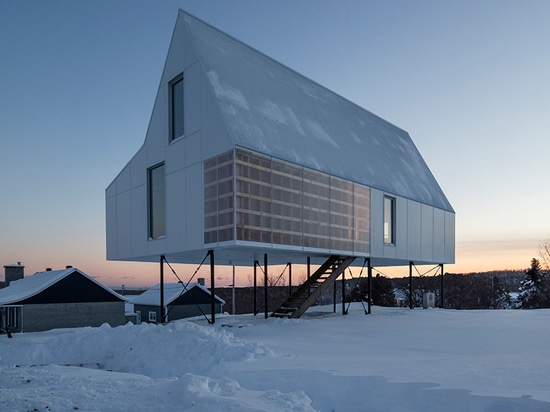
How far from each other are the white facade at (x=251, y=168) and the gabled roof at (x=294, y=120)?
0.07 metres

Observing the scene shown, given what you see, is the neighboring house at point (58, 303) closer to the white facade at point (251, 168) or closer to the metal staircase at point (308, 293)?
the white facade at point (251, 168)

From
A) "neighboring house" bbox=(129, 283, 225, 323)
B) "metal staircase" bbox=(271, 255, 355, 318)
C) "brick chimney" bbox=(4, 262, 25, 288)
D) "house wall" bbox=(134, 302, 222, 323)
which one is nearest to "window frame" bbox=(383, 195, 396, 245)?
"metal staircase" bbox=(271, 255, 355, 318)

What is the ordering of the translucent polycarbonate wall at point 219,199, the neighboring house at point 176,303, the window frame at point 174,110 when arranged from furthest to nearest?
the neighboring house at point 176,303 < the window frame at point 174,110 < the translucent polycarbonate wall at point 219,199

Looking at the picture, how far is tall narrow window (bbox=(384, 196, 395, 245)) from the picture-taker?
26.6 meters

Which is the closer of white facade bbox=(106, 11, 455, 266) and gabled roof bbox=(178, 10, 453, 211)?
white facade bbox=(106, 11, 455, 266)

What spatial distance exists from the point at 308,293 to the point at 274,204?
5.60 meters

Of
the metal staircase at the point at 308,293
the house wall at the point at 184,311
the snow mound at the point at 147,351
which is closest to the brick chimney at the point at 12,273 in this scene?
the house wall at the point at 184,311

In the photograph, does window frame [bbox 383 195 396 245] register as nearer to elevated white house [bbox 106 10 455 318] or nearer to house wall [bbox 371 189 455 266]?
elevated white house [bbox 106 10 455 318]

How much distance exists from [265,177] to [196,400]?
11.9 m

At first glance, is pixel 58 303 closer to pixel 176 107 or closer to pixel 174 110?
pixel 174 110

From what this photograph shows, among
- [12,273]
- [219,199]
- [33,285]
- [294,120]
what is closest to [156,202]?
[219,199]

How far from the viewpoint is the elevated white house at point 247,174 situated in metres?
17.5

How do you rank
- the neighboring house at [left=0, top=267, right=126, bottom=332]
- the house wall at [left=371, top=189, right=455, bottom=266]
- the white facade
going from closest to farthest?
the white facade, the house wall at [left=371, top=189, right=455, bottom=266], the neighboring house at [left=0, top=267, right=126, bottom=332]

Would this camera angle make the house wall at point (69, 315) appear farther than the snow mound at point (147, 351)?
Yes
